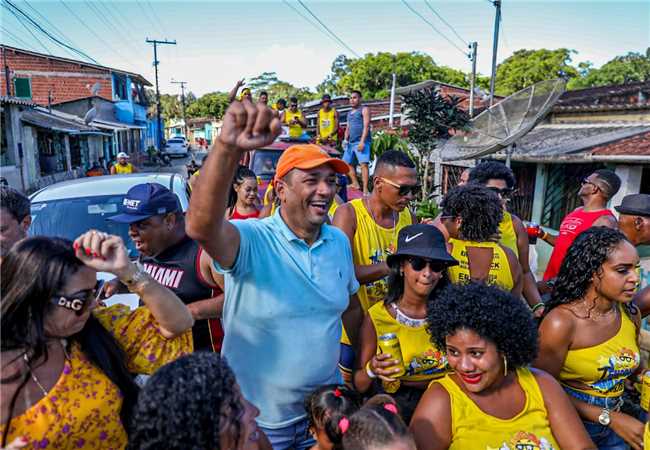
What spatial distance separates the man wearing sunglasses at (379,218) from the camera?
3.24 meters

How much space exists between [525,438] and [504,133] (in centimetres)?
619

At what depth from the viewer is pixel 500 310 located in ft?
6.81

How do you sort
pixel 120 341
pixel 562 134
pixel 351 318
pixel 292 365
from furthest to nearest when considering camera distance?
pixel 562 134, pixel 351 318, pixel 292 365, pixel 120 341

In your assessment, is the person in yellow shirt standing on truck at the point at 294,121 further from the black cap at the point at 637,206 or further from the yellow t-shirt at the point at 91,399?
the yellow t-shirt at the point at 91,399

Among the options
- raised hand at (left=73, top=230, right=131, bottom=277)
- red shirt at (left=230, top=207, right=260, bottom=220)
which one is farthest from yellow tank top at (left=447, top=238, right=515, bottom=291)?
red shirt at (left=230, top=207, right=260, bottom=220)

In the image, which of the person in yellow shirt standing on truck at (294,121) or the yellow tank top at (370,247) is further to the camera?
the person in yellow shirt standing on truck at (294,121)

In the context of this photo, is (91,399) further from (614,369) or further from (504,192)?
(504,192)

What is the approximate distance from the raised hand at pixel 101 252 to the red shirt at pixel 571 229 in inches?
144

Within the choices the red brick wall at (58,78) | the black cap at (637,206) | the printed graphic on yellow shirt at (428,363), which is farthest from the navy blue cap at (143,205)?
the red brick wall at (58,78)

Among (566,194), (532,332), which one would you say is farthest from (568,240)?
(566,194)

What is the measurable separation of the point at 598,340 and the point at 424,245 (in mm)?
1025

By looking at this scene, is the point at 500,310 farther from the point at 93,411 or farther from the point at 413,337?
the point at 93,411

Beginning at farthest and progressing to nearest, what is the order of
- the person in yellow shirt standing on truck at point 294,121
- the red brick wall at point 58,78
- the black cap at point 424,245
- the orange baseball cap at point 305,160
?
the red brick wall at point 58,78 < the person in yellow shirt standing on truck at point 294,121 < the black cap at point 424,245 < the orange baseball cap at point 305,160

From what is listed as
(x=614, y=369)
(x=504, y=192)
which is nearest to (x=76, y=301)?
(x=614, y=369)
